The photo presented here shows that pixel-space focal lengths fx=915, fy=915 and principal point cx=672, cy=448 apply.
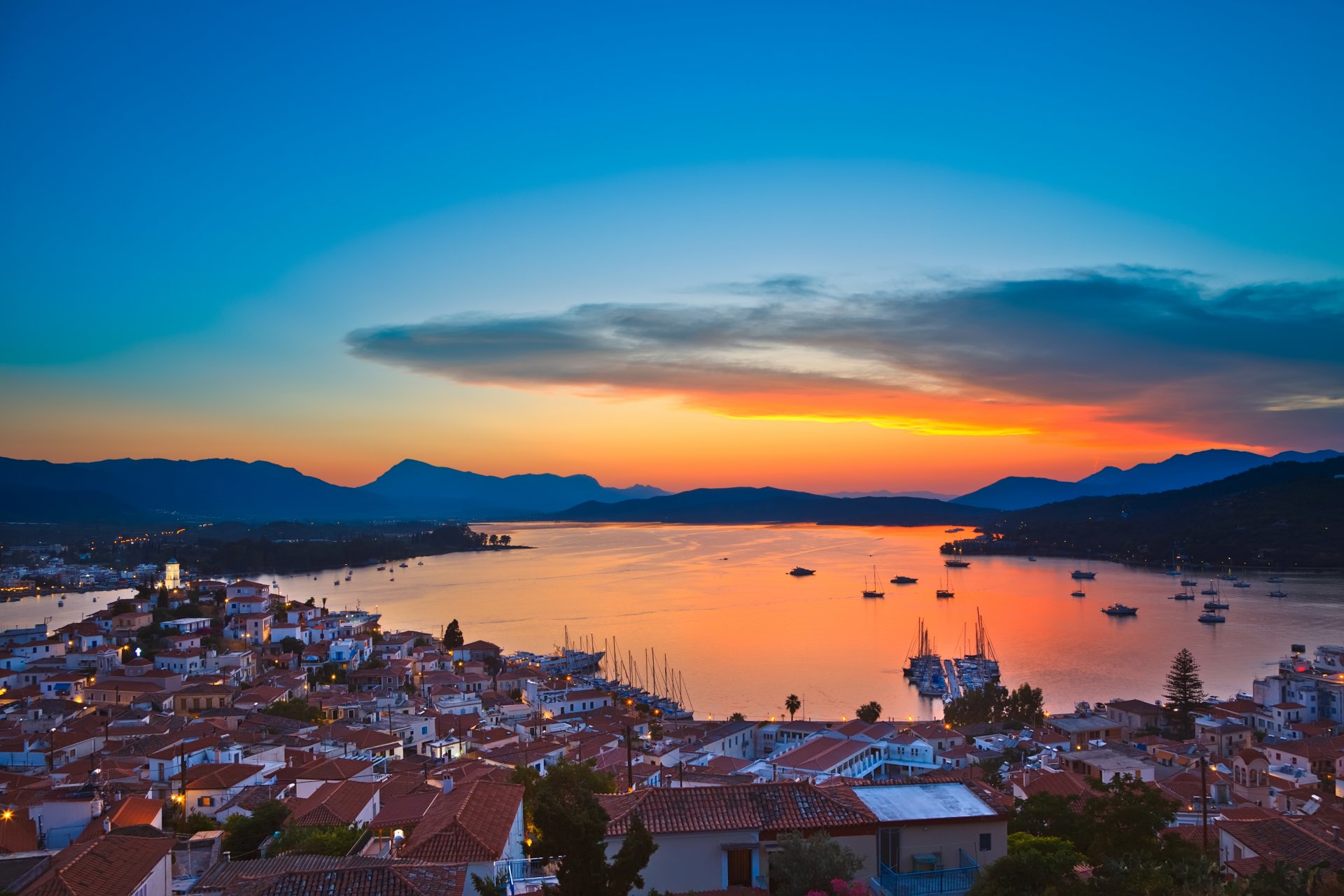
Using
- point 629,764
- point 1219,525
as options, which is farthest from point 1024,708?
point 1219,525

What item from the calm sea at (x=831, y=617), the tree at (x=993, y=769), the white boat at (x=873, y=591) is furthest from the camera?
the white boat at (x=873, y=591)

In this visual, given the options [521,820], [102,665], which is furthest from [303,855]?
[102,665]

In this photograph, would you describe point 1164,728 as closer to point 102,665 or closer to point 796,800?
point 796,800

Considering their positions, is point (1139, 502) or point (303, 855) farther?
point (1139, 502)

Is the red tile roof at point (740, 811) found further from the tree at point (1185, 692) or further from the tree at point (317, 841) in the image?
the tree at point (1185, 692)

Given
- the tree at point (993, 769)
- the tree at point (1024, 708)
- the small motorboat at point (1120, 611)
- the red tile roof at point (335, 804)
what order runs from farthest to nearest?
the small motorboat at point (1120, 611) < the tree at point (1024, 708) < the tree at point (993, 769) < the red tile roof at point (335, 804)

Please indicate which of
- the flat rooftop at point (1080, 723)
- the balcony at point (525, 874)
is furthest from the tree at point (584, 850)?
the flat rooftop at point (1080, 723)

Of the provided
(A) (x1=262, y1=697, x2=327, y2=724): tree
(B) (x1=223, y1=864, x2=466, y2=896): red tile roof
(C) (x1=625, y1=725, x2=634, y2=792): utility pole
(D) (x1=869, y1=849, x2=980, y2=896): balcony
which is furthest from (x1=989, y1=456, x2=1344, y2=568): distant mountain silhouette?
(B) (x1=223, y1=864, x2=466, y2=896): red tile roof
